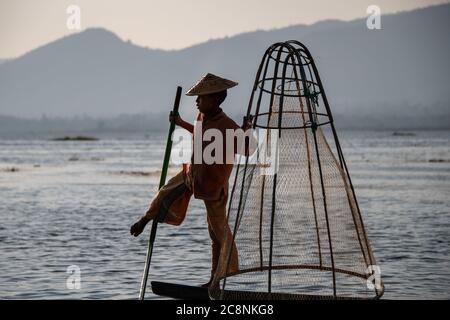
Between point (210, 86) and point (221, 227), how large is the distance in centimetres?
120

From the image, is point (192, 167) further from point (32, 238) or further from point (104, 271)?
point (32, 238)

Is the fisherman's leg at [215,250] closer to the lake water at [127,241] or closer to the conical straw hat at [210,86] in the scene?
the conical straw hat at [210,86]

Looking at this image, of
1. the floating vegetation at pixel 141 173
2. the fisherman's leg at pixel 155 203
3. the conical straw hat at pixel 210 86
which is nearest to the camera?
the conical straw hat at pixel 210 86

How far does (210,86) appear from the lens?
24.9 ft

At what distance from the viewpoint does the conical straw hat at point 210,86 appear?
7535 mm

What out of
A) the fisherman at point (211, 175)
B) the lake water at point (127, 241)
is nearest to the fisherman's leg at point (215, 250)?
the fisherman at point (211, 175)

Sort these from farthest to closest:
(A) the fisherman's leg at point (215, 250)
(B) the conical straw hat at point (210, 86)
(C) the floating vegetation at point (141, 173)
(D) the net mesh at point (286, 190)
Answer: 1. (C) the floating vegetation at point (141, 173)
2. (A) the fisherman's leg at point (215, 250)
3. (D) the net mesh at point (286, 190)
4. (B) the conical straw hat at point (210, 86)

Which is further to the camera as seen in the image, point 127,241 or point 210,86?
point 127,241

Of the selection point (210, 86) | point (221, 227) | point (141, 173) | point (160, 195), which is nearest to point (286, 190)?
point (221, 227)

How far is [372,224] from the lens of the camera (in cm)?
1631

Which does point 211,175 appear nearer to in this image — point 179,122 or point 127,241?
point 179,122

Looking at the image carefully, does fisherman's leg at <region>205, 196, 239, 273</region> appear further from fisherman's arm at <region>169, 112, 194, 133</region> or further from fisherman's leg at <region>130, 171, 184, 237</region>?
fisherman's arm at <region>169, 112, 194, 133</region>
